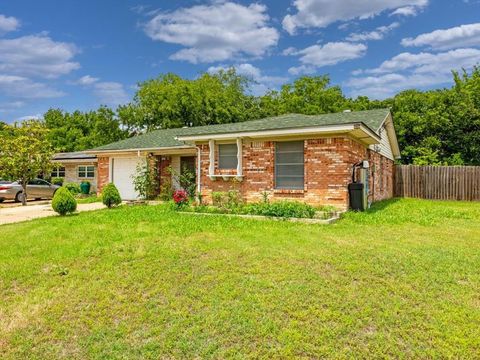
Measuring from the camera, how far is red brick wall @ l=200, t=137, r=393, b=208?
419 inches

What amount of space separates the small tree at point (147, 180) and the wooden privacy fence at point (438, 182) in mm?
13324

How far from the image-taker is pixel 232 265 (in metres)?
5.29

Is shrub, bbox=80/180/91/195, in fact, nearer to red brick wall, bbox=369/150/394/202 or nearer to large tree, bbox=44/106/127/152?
large tree, bbox=44/106/127/152

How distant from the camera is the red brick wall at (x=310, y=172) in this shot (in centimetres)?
1063

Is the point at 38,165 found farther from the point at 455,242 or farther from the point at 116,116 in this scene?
the point at 116,116

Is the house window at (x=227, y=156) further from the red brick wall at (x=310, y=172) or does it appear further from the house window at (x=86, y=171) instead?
the house window at (x=86, y=171)

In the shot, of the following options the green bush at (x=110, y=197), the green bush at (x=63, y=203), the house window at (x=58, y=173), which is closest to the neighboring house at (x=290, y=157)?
the green bush at (x=110, y=197)

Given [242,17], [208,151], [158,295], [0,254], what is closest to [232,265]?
[158,295]

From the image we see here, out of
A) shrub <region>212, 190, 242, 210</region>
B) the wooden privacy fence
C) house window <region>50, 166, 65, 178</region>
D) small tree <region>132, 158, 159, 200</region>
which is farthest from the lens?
house window <region>50, 166, 65, 178</region>

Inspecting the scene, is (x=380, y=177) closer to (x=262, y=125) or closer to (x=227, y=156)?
(x=262, y=125)

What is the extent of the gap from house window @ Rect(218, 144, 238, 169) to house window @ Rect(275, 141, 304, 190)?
1.68 metres

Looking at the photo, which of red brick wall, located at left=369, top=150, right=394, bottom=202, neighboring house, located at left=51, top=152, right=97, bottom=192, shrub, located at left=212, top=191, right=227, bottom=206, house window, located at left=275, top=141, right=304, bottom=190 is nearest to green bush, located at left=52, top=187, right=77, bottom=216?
shrub, located at left=212, top=191, right=227, bottom=206

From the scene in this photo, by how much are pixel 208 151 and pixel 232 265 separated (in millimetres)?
8254

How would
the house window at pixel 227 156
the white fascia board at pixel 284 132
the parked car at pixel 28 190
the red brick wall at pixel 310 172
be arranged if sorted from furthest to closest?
the parked car at pixel 28 190 < the house window at pixel 227 156 < the red brick wall at pixel 310 172 < the white fascia board at pixel 284 132
